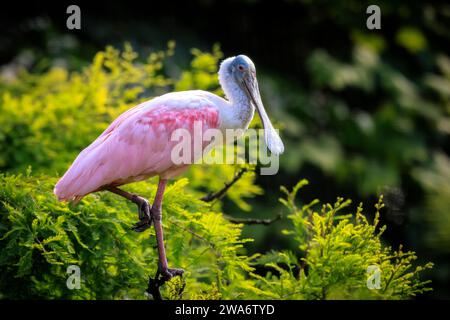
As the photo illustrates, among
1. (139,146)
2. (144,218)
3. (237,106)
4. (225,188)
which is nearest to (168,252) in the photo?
(144,218)

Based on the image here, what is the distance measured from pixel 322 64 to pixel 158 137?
6556 mm

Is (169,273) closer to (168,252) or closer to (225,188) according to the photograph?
(168,252)

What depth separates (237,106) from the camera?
4.91m

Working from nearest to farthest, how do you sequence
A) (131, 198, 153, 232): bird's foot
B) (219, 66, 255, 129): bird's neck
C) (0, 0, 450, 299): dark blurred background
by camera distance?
(131, 198, 153, 232): bird's foot
(219, 66, 255, 129): bird's neck
(0, 0, 450, 299): dark blurred background

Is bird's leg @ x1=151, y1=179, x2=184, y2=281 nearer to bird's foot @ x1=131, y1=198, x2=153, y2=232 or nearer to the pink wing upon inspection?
bird's foot @ x1=131, y1=198, x2=153, y2=232

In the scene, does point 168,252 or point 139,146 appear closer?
point 139,146

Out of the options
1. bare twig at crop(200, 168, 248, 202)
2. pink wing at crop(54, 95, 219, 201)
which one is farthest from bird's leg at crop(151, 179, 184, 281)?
bare twig at crop(200, 168, 248, 202)

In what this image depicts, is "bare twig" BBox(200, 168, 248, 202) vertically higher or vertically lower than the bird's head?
lower

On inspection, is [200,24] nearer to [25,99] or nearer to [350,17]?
[350,17]

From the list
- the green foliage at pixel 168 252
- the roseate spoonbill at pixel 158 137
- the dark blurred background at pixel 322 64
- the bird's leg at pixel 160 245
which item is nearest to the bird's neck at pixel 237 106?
the roseate spoonbill at pixel 158 137

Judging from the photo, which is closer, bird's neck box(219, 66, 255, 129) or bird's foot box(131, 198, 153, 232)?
bird's foot box(131, 198, 153, 232)

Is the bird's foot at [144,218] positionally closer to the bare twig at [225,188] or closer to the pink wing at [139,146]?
the pink wing at [139,146]

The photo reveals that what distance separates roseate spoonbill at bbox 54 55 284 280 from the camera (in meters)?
4.68
